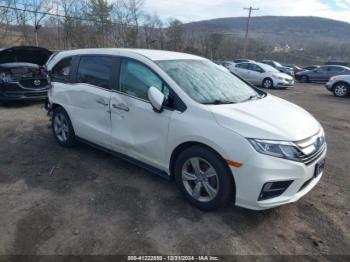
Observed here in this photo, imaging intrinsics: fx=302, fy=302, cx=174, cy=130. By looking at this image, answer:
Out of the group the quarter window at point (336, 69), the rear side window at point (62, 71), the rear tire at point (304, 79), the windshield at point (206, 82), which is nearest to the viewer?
the windshield at point (206, 82)

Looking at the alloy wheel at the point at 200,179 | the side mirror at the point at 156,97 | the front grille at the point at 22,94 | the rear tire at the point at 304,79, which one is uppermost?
the side mirror at the point at 156,97

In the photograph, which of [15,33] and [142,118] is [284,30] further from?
[142,118]

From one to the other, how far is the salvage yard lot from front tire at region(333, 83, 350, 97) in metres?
11.0

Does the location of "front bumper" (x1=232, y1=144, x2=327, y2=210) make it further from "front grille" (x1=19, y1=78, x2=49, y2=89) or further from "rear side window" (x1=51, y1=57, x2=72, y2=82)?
"front grille" (x1=19, y1=78, x2=49, y2=89)

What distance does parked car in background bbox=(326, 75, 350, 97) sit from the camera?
1407 cm

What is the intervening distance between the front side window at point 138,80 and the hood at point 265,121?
2.53 feet

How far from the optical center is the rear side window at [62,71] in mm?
4966

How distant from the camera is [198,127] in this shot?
3.18 meters

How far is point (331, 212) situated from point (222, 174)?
4.86ft

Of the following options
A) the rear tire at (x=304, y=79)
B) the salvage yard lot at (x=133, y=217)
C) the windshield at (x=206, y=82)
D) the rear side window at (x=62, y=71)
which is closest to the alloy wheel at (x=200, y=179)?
Result: the salvage yard lot at (x=133, y=217)

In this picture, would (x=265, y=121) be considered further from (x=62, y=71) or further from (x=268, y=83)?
(x=268, y=83)

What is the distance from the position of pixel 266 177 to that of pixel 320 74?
22339mm

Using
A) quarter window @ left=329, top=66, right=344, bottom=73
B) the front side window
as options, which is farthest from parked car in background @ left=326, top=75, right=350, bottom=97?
the front side window

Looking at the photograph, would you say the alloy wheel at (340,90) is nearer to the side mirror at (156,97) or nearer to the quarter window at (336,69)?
the quarter window at (336,69)
